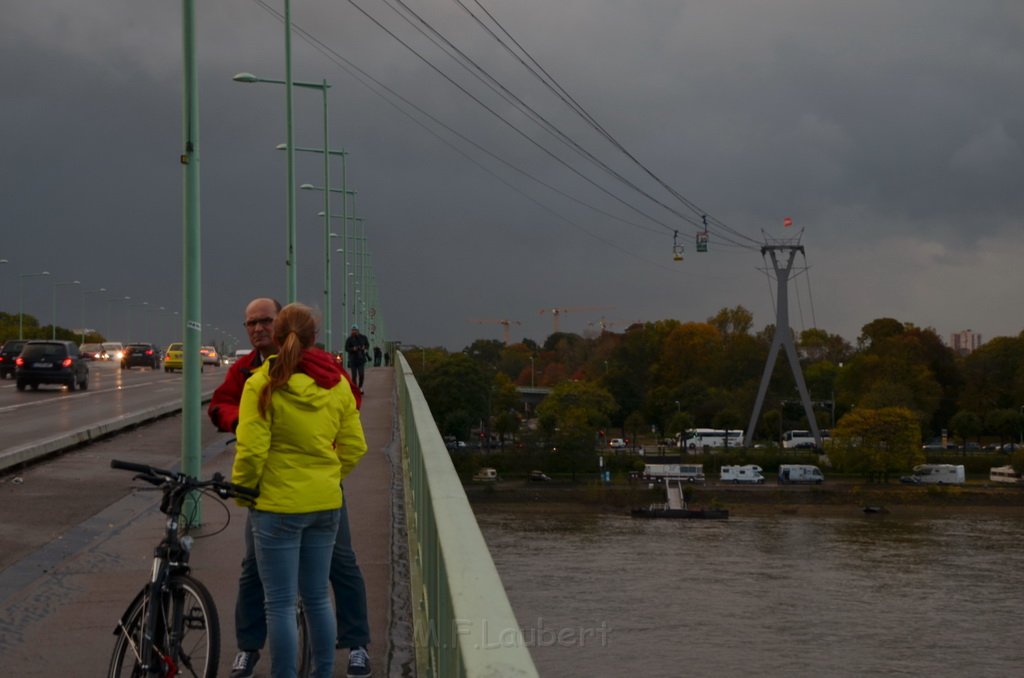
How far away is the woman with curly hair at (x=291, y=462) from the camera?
16.2ft

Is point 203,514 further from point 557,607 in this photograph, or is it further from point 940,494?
point 940,494

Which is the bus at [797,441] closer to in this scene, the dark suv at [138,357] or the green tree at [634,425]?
the green tree at [634,425]

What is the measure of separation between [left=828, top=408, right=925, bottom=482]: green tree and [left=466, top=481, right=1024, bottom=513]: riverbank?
18.8 ft

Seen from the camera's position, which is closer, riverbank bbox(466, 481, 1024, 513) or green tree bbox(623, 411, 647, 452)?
riverbank bbox(466, 481, 1024, 513)

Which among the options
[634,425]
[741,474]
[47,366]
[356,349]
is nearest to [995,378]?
[634,425]

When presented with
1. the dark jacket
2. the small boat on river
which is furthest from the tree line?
the dark jacket

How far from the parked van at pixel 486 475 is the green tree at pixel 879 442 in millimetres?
34058

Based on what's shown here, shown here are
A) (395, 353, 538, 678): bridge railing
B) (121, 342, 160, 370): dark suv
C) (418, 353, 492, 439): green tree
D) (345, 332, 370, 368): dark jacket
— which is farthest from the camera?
(418, 353, 492, 439): green tree

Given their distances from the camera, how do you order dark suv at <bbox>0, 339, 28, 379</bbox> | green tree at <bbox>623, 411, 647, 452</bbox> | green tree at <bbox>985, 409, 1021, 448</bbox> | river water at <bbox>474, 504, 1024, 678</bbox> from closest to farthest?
dark suv at <bbox>0, 339, 28, 379</bbox>
river water at <bbox>474, 504, 1024, 678</bbox>
green tree at <bbox>985, 409, 1021, 448</bbox>
green tree at <bbox>623, 411, 647, 452</bbox>

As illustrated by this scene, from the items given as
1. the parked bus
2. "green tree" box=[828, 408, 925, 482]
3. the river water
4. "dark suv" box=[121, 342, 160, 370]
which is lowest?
the river water

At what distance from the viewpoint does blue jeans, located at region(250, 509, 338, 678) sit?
5.07 metres

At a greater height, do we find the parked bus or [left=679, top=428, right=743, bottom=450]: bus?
[left=679, top=428, right=743, bottom=450]: bus

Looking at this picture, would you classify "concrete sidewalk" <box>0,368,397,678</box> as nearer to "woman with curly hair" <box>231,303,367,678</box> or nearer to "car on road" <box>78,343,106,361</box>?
"woman with curly hair" <box>231,303,367,678</box>

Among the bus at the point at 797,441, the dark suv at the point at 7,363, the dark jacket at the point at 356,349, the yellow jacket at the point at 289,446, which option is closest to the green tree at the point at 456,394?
the bus at the point at 797,441
